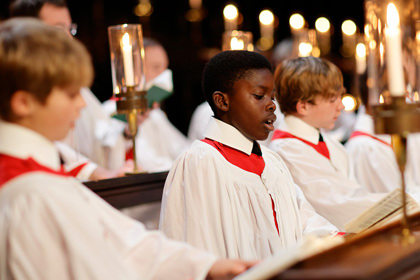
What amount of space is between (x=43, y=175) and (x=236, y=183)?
50.6 inches

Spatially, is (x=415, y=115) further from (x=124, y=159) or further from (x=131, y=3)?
(x=131, y=3)

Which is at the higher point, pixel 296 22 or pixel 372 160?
pixel 296 22

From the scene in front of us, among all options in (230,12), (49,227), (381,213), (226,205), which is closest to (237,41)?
(226,205)

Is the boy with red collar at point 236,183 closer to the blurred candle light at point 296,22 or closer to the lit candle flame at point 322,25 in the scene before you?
the blurred candle light at point 296,22

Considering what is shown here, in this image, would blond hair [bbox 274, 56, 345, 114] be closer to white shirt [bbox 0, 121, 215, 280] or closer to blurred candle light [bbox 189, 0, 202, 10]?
white shirt [bbox 0, 121, 215, 280]

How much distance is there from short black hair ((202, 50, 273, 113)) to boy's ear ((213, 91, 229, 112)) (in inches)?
1.0

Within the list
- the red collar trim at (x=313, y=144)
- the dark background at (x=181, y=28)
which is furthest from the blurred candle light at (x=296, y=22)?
the red collar trim at (x=313, y=144)

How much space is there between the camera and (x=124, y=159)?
5.12 m

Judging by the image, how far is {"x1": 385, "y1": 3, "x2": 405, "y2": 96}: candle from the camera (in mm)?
2006

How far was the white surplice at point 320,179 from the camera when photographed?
3.48 meters

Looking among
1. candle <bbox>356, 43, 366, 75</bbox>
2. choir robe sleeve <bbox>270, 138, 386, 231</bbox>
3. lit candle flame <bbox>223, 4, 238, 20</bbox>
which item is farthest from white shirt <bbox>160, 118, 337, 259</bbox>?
lit candle flame <bbox>223, 4, 238, 20</bbox>

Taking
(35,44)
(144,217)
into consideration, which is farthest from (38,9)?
(35,44)

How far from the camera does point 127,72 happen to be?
12.4ft

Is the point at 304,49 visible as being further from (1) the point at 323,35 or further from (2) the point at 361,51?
(1) the point at 323,35
